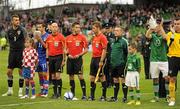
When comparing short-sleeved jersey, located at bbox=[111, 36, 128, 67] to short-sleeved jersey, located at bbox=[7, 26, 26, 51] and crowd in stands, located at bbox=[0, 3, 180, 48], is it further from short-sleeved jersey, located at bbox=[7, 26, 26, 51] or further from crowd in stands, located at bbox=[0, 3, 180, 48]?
crowd in stands, located at bbox=[0, 3, 180, 48]

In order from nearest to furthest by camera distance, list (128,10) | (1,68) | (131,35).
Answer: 1. (1,68)
2. (131,35)
3. (128,10)

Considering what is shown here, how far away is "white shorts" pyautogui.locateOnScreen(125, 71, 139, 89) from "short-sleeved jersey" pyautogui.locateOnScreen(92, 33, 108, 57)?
1.25 m

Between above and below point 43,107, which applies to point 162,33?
above

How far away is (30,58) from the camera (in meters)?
16.8

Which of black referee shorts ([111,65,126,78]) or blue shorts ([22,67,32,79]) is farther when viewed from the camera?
blue shorts ([22,67,32,79])

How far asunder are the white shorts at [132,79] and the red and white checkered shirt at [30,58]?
127 inches

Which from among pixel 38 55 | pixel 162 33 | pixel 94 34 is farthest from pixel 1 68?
pixel 162 33

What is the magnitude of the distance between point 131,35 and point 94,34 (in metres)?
29.3

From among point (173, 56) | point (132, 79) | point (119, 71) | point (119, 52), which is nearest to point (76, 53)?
point (119, 52)

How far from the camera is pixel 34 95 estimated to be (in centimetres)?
1669

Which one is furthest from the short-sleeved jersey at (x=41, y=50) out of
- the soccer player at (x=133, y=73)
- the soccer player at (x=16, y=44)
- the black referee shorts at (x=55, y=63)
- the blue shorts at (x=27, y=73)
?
the soccer player at (x=133, y=73)

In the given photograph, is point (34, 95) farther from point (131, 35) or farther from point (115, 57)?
point (131, 35)

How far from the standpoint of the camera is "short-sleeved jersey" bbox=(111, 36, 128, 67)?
50.6 ft

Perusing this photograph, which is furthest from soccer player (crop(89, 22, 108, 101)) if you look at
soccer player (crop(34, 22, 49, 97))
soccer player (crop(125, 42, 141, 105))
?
soccer player (crop(34, 22, 49, 97))
